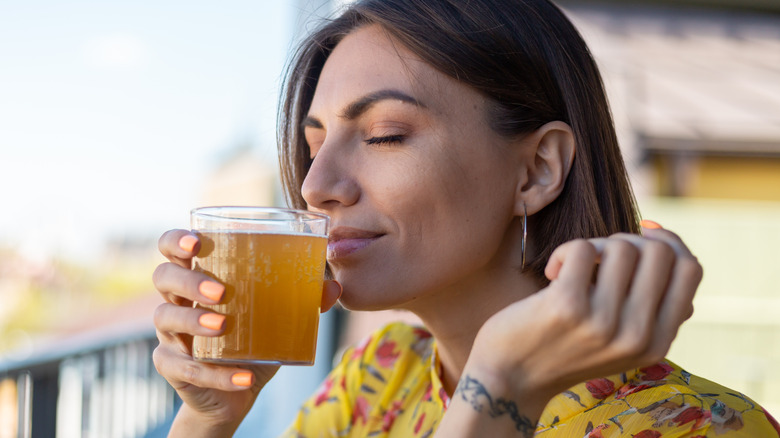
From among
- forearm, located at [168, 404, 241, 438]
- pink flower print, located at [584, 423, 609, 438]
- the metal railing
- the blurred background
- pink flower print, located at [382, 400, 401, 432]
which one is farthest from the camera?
the blurred background

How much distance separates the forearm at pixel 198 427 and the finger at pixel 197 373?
0.38ft

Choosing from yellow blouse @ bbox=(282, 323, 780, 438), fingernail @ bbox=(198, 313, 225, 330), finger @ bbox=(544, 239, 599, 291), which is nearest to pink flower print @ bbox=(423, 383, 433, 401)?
yellow blouse @ bbox=(282, 323, 780, 438)

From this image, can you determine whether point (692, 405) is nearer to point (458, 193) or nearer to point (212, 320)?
point (458, 193)

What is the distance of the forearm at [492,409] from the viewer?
1.05m

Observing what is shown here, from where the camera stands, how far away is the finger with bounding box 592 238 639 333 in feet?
3.19

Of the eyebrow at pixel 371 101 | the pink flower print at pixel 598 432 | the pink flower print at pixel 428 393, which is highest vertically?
the eyebrow at pixel 371 101

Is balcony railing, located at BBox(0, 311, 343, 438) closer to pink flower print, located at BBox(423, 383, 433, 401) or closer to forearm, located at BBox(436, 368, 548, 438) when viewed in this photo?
pink flower print, located at BBox(423, 383, 433, 401)

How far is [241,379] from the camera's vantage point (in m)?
1.50

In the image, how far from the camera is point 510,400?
3.44 feet

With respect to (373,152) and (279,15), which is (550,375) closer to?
(373,152)

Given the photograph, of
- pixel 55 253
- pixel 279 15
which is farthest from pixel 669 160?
pixel 55 253

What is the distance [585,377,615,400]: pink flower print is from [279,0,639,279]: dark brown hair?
0.32 meters

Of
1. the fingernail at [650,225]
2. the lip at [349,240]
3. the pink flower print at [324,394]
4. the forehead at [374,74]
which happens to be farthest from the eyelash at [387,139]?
the pink flower print at [324,394]

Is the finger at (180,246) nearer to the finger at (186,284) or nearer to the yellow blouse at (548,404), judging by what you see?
the finger at (186,284)
